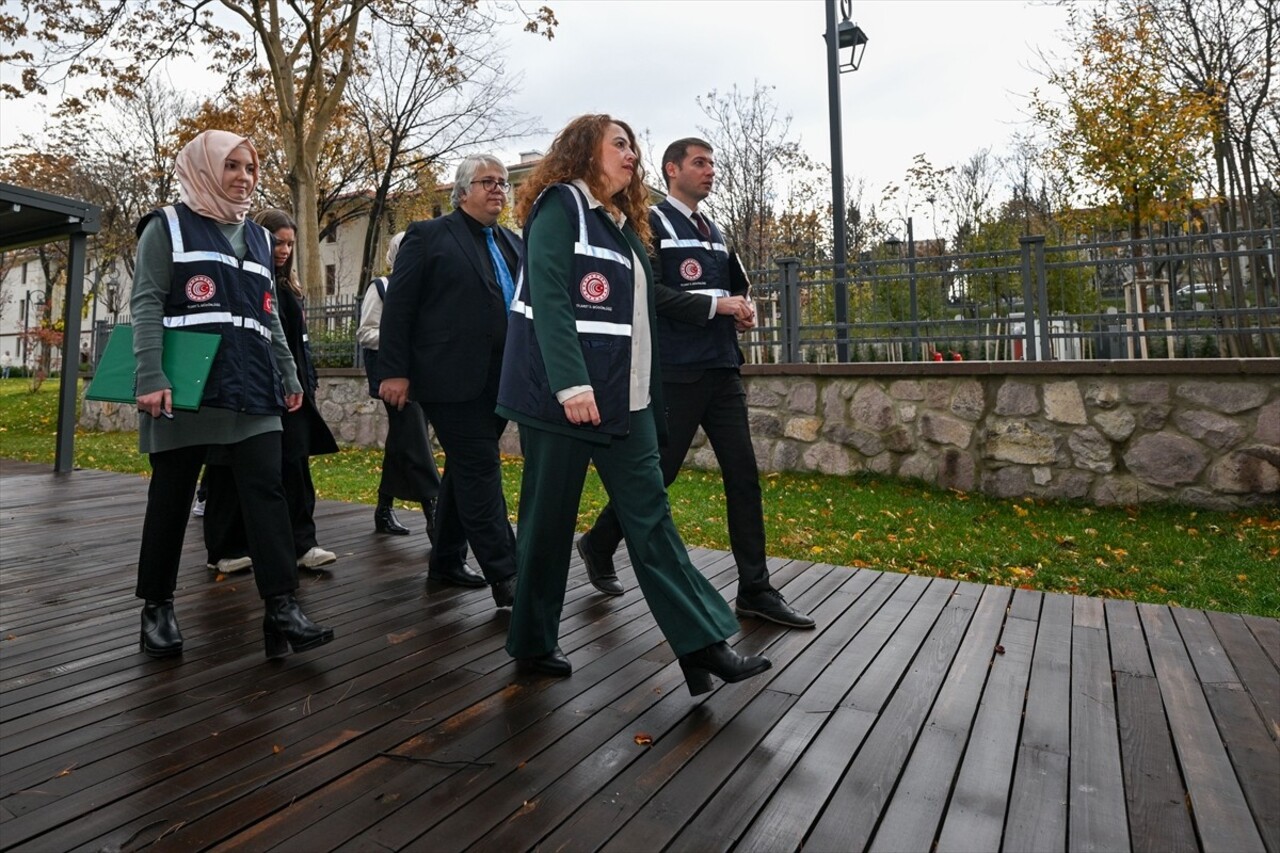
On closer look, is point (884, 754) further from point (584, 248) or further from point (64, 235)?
point (64, 235)

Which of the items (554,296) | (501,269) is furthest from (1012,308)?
(554,296)

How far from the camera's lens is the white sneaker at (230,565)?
159 inches

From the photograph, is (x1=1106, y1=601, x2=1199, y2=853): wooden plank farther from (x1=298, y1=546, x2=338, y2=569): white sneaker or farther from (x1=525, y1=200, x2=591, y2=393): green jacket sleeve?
(x1=298, y1=546, x2=338, y2=569): white sneaker

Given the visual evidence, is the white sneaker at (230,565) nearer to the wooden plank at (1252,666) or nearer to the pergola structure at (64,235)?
the wooden plank at (1252,666)

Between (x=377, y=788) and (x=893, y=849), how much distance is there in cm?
111

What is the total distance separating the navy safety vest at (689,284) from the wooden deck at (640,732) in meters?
1.02

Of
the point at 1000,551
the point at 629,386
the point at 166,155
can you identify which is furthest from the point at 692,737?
the point at 166,155

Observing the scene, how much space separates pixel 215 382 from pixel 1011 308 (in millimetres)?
6859

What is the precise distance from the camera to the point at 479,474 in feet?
10.9

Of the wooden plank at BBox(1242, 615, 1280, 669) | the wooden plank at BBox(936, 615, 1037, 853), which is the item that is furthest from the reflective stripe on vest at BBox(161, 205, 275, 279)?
the wooden plank at BBox(1242, 615, 1280, 669)

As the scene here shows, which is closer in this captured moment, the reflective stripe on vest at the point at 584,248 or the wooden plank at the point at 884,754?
the wooden plank at the point at 884,754

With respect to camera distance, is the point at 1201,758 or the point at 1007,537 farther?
the point at 1007,537

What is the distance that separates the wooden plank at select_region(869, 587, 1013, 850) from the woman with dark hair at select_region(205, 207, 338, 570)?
290 centimetres

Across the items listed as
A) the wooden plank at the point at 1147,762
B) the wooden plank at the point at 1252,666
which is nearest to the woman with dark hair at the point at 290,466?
the wooden plank at the point at 1147,762
